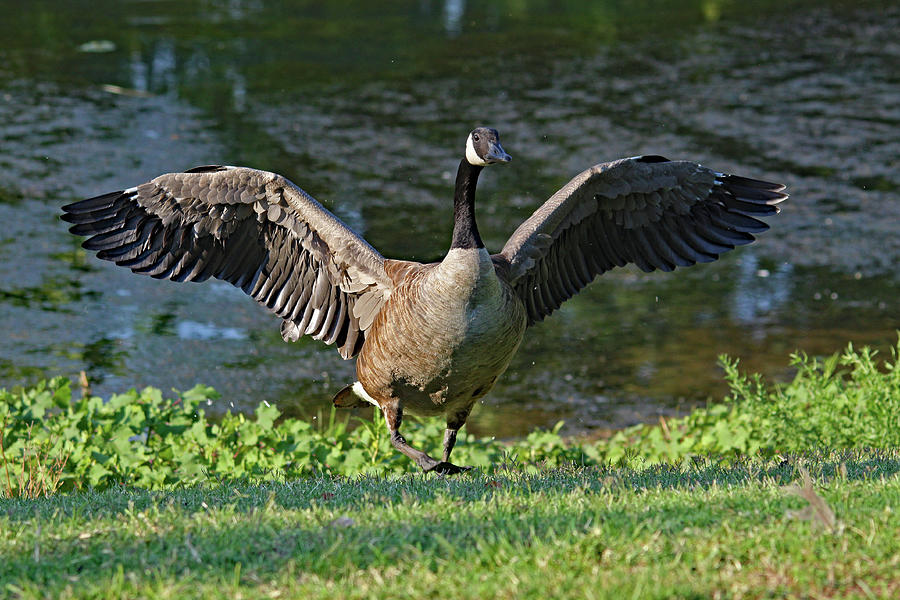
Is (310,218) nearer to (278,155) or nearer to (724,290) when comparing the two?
(724,290)

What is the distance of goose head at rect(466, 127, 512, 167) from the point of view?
5.84 meters

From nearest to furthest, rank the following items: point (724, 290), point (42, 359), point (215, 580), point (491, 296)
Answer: point (215, 580), point (491, 296), point (42, 359), point (724, 290)

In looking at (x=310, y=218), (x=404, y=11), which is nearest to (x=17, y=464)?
(x=310, y=218)

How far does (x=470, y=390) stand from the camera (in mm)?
6168

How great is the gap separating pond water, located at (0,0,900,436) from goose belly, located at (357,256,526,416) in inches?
70.2

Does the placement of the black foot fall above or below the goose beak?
below

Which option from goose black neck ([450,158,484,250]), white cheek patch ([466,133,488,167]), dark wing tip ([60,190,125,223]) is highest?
white cheek patch ([466,133,488,167])

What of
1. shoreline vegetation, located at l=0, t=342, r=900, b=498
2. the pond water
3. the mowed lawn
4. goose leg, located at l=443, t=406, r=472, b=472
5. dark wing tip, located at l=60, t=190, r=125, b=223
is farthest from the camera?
the pond water

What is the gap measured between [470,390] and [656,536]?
8.49 ft

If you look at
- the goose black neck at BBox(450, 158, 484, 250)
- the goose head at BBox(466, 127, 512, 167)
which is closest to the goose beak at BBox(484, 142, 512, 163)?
the goose head at BBox(466, 127, 512, 167)

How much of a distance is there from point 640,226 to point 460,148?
6324 mm

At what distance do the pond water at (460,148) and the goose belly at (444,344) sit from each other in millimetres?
1783

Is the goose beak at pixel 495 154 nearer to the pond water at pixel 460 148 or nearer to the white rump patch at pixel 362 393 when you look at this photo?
the white rump patch at pixel 362 393

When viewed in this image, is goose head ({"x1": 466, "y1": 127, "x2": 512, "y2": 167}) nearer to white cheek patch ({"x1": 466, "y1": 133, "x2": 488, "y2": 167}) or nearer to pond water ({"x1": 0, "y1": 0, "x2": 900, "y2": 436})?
white cheek patch ({"x1": 466, "y1": 133, "x2": 488, "y2": 167})
